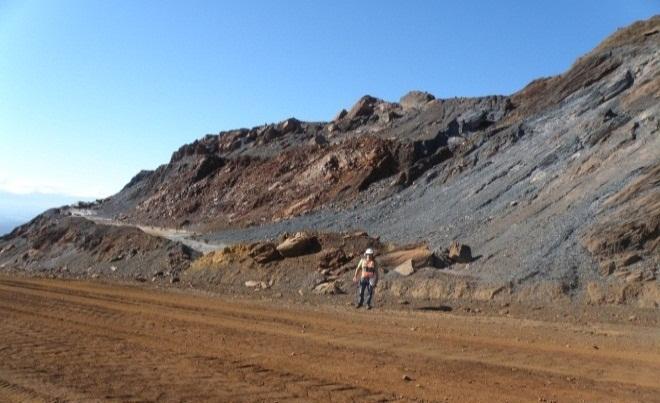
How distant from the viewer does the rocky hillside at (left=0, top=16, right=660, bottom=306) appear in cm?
1728

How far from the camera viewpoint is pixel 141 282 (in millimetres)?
25453

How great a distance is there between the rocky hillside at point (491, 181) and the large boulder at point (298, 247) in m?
4.40

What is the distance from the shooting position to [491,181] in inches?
1152

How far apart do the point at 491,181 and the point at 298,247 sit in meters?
10.3

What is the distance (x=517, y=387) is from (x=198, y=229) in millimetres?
44502

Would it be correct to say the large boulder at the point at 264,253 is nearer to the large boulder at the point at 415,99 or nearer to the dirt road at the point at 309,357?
the dirt road at the point at 309,357

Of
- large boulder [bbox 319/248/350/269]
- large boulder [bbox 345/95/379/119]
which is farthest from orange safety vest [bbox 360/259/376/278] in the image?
large boulder [bbox 345/95/379/119]

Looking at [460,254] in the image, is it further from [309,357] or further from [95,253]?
[95,253]

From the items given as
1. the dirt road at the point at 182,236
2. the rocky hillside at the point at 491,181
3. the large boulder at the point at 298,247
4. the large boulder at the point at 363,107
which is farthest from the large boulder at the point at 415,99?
the large boulder at the point at 298,247

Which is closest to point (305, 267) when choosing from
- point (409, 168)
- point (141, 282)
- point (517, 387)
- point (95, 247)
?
point (141, 282)

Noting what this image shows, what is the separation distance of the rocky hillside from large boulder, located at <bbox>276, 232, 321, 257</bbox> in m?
4.40

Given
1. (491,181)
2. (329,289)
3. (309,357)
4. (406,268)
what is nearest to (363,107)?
(491,181)

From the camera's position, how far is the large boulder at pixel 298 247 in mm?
24172

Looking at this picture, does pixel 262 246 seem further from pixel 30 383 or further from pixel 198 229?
pixel 198 229
